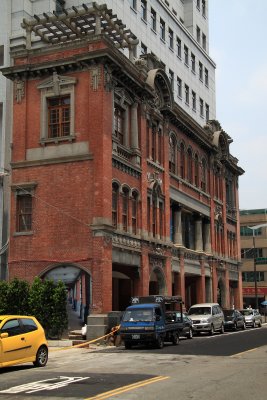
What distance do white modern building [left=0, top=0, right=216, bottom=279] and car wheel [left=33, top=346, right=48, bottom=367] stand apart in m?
16.5

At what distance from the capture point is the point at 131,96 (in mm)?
36125

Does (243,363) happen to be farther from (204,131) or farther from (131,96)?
(204,131)

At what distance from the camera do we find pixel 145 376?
15.0m

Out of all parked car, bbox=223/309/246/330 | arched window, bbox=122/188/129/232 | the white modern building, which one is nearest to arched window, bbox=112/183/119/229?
arched window, bbox=122/188/129/232

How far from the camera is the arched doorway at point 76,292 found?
30.8m

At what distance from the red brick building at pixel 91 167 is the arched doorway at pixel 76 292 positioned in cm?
7

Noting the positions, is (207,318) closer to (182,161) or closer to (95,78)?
(182,161)

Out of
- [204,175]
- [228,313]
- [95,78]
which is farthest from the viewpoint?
[204,175]

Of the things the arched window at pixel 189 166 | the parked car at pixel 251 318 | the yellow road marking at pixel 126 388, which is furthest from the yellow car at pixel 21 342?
the parked car at pixel 251 318

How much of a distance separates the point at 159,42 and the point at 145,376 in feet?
126

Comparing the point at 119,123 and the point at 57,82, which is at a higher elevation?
the point at 57,82

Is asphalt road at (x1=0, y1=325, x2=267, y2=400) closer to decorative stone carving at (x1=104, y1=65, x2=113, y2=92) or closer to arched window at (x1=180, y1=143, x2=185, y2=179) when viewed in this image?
decorative stone carving at (x1=104, y1=65, x2=113, y2=92)

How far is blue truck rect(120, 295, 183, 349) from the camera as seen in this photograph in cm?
2433

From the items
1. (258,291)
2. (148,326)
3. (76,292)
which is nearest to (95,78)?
(76,292)
